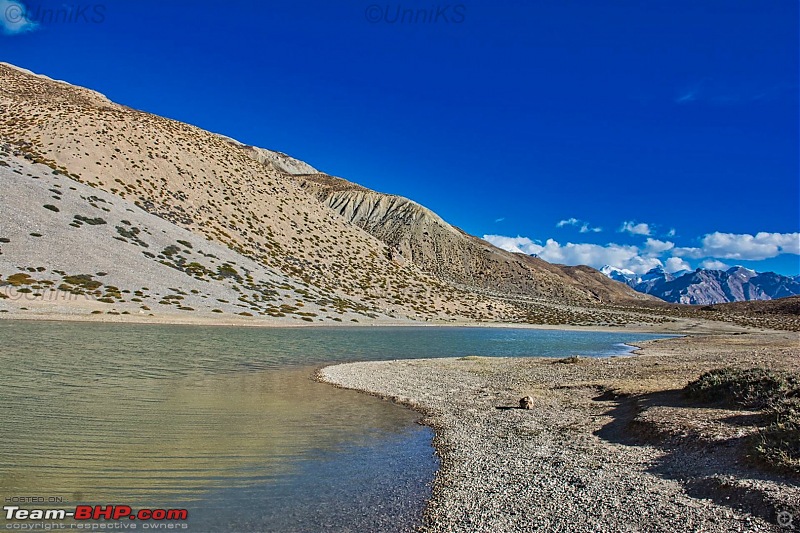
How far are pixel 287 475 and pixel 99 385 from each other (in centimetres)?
1118

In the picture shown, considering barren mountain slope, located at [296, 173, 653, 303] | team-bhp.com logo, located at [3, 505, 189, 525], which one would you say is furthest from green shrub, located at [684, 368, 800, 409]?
barren mountain slope, located at [296, 173, 653, 303]

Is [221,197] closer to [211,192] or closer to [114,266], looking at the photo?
[211,192]

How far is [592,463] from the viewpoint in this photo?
34.5ft

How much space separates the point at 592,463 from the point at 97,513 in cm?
906

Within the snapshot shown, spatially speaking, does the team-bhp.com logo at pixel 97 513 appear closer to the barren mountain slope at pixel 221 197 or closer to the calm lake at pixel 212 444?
the calm lake at pixel 212 444

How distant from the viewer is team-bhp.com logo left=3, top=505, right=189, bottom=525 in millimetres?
Result: 7668

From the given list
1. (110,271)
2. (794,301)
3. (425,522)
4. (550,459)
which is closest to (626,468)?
(550,459)

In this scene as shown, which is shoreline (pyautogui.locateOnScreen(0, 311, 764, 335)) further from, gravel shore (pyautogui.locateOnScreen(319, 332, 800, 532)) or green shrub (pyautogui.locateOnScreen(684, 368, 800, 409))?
green shrub (pyautogui.locateOnScreen(684, 368, 800, 409))

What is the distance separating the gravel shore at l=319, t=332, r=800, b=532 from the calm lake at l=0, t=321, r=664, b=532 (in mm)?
1029

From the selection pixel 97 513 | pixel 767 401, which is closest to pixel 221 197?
pixel 97 513

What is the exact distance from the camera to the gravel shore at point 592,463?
25.5 ft

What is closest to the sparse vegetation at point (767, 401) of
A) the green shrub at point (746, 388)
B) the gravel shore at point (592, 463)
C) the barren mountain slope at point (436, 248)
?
the green shrub at point (746, 388)

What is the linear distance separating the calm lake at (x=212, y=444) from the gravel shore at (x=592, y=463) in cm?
103

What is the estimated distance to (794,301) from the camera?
492 ft
